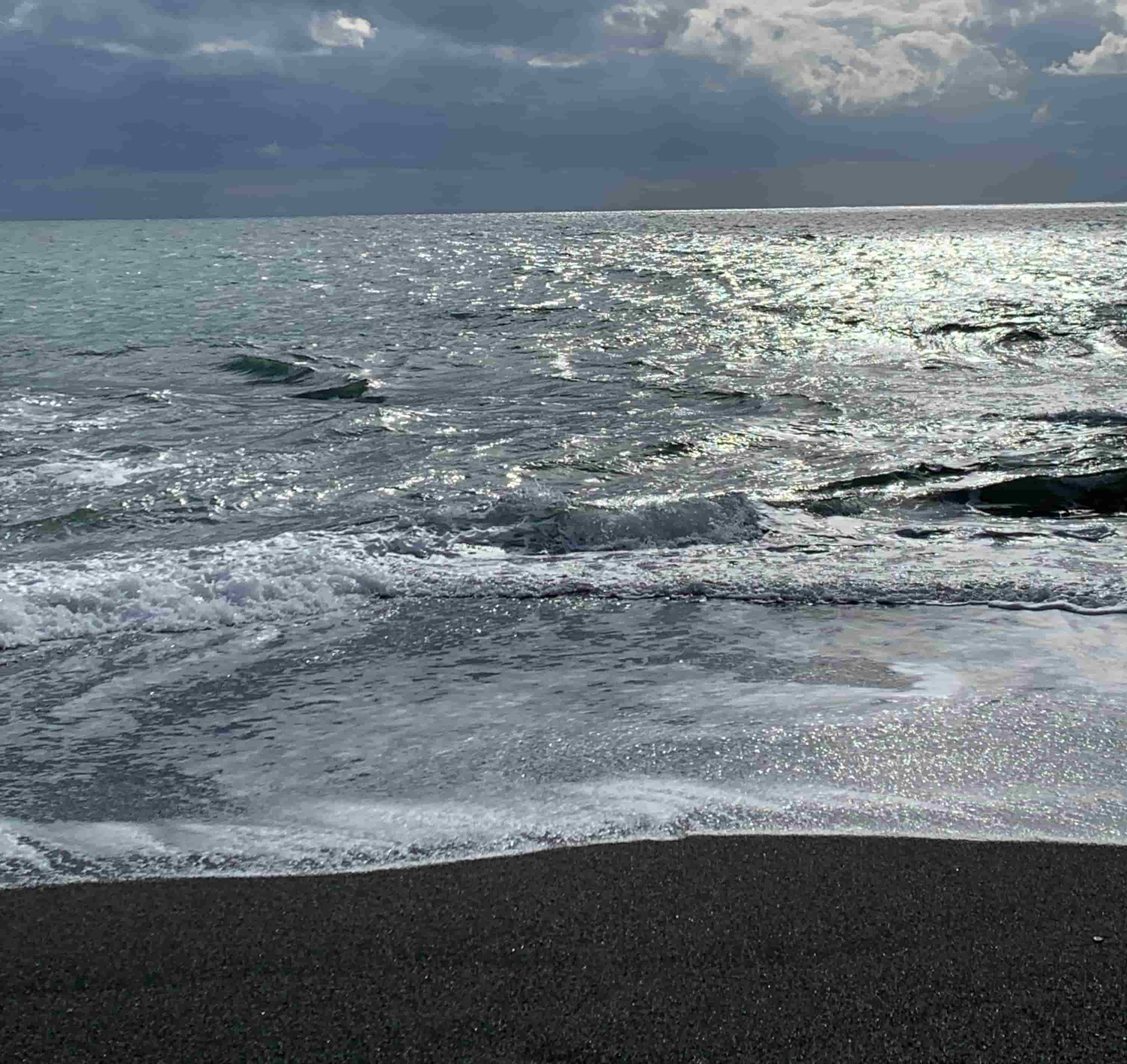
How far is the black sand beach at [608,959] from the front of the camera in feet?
6.42

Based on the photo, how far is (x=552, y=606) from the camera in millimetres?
4957

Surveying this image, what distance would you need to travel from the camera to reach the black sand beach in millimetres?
1956

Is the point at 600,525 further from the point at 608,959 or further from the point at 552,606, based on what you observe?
the point at 608,959

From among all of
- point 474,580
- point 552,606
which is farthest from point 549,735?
point 474,580

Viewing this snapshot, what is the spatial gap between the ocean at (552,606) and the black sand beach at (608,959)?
5.7 inches

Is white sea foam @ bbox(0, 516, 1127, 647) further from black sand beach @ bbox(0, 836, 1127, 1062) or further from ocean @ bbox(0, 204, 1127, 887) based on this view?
black sand beach @ bbox(0, 836, 1127, 1062)

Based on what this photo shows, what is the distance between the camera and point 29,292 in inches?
1233

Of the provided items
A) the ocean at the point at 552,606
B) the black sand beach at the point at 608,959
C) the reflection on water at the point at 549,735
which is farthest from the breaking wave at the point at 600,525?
the black sand beach at the point at 608,959

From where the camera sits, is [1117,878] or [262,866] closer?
[1117,878]

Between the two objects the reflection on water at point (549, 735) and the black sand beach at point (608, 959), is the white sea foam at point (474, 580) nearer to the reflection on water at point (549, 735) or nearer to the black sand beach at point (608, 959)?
the reflection on water at point (549, 735)

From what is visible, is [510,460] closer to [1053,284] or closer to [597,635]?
[597,635]

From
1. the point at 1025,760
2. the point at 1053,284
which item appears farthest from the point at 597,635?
the point at 1053,284

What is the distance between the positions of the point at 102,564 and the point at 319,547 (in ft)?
3.93

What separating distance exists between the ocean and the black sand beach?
144mm
